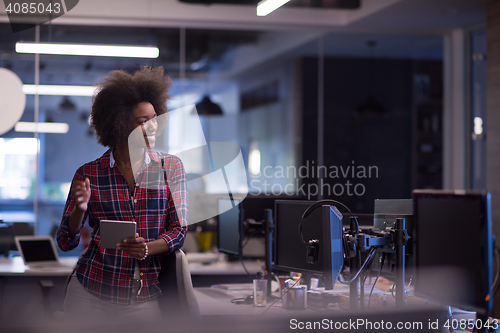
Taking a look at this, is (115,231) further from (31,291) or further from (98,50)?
(98,50)

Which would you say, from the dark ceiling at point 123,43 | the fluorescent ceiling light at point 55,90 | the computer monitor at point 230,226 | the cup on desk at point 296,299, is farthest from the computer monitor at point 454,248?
the fluorescent ceiling light at point 55,90

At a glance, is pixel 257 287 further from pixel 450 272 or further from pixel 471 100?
pixel 471 100

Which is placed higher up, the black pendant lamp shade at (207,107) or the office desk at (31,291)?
the black pendant lamp shade at (207,107)

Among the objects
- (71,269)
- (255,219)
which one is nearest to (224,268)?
(255,219)

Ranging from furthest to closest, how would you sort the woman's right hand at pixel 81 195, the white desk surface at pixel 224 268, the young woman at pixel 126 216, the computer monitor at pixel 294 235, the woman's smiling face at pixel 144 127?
the white desk surface at pixel 224 268 → the computer monitor at pixel 294 235 → the woman's smiling face at pixel 144 127 → the young woman at pixel 126 216 → the woman's right hand at pixel 81 195

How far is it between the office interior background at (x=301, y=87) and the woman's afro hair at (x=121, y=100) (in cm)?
250

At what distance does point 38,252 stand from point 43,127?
174cm

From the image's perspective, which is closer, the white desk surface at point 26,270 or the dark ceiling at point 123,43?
the white desk surface at point 26,270

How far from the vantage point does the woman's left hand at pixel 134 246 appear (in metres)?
1.82

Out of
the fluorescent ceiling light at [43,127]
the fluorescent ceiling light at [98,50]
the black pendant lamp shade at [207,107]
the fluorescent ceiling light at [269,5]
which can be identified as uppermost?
the fluorescent ceiling light at [269,5]

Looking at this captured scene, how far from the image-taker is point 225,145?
5.11 metres

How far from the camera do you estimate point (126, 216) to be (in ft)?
6.31

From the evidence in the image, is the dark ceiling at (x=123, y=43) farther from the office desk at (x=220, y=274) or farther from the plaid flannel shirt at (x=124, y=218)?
the plaid flannel shirt at (x=124, y=218)

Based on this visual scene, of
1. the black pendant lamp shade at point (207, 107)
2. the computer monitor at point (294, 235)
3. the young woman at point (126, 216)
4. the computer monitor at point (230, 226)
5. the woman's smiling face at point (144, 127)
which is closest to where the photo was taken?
the young woman at point (126, 216)
